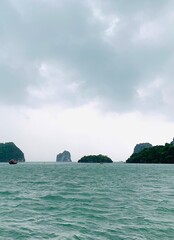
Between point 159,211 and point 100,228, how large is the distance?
10457mm

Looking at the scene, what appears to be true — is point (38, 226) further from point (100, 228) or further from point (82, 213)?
point (82, 213)

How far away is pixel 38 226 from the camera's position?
2328 cm

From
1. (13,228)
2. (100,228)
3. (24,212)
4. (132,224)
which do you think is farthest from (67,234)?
(24,212)

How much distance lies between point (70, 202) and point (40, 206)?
4.87 m

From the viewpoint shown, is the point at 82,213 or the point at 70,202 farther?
→ the point at 70,202

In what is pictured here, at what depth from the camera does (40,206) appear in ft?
110

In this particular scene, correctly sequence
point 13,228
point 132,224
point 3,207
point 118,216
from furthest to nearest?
1. point 3,207
2. point 118,216
3. point 132,224
4. point 13,228

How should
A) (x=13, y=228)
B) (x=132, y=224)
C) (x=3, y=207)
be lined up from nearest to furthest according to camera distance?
(x=13, y=228), (x=132, y=224), (x=3, y=207)

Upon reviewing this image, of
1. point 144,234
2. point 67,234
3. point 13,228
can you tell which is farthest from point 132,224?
point 13,228

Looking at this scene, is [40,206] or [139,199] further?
[139,199]

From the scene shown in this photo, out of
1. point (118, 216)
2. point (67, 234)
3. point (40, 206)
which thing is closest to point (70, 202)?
point (40, 206)

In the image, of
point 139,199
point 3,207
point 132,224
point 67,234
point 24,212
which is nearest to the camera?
point 67,234

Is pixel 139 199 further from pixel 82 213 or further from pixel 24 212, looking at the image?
pixel 24 212

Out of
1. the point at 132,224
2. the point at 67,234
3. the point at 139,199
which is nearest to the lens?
the point at 67,234
